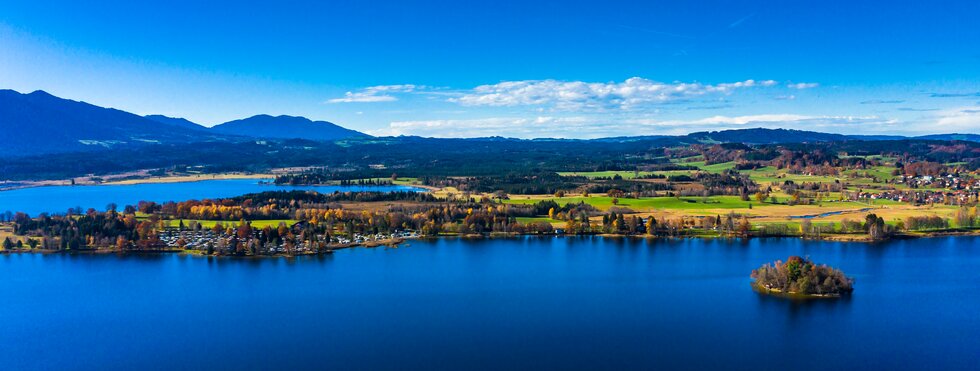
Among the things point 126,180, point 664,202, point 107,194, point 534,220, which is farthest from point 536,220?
point 126,180

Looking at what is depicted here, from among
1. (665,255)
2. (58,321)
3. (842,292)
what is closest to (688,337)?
(842,292)

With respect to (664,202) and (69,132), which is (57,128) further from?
(664,202)

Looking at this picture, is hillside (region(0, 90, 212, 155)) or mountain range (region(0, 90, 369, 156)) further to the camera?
hillside (region(0, 90, 212, 155))

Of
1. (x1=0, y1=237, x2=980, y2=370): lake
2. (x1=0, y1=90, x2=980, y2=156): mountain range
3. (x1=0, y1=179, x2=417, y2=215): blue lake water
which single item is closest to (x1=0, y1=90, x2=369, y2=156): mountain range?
(x1=0, y1=90, x2=980, y2=156): mountain range

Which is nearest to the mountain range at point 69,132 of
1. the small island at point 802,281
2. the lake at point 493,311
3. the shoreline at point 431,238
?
the shoreline at point 431,238

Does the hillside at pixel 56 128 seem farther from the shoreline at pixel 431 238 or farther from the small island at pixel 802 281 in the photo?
the small island at pixel 802 281

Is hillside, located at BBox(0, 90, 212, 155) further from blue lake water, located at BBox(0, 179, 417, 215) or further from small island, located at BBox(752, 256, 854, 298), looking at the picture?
small island, located at BBox(752, 256, 854, 298)
